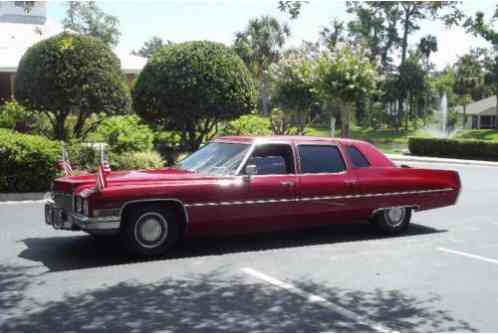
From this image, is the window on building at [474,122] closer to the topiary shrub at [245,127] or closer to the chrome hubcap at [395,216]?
the topiary shrub at [245,127]

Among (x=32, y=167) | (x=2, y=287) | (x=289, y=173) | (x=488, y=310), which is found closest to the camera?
(x=488, y=310)

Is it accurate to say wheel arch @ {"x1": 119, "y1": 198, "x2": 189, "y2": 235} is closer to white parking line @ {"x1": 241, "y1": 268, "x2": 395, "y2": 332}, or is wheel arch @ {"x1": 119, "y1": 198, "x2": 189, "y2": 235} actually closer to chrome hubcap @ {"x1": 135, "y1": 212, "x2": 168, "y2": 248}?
chrome hubcap @ {"x1": 135, "y1": 212, "x2": 168, "y2": 248}

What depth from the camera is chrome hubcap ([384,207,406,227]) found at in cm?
938

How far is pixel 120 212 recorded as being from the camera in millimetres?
7254

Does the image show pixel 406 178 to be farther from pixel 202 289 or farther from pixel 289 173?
pixel 202 289

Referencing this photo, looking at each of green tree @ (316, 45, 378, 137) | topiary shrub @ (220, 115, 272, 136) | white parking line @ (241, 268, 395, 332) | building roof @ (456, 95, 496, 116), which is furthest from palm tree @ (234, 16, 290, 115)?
white parking line @ (241, 268, 395, 332)

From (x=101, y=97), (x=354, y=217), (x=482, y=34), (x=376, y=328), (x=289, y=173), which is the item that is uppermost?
(x=482, y=34)

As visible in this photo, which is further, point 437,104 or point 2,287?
point 437,104

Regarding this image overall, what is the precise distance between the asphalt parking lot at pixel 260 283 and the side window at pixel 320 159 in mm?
1097

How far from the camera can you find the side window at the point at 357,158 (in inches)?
356

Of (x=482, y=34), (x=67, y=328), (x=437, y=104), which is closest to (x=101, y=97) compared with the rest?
(x=67, y=328)

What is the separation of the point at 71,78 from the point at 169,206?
10190mm

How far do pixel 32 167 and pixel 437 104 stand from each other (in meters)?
69.3

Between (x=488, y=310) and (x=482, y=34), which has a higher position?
(x=482, y=34)
